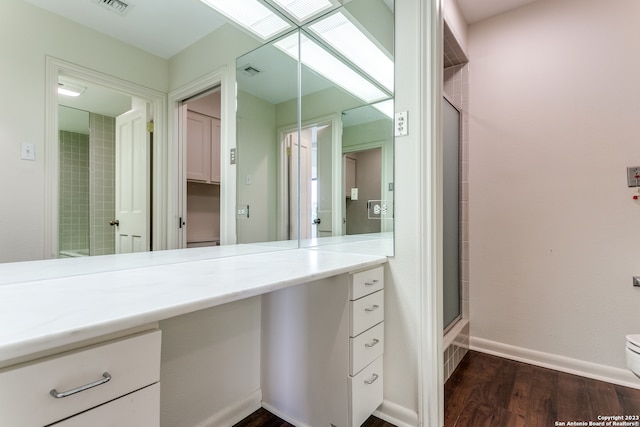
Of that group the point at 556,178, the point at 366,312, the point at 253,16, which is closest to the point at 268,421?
the point at 366,312

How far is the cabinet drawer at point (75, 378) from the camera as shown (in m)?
0.51

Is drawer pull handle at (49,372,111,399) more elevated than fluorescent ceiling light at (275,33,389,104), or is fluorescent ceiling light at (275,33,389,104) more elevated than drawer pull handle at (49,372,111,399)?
fluorescent ceiling light at (275,33,389,104)

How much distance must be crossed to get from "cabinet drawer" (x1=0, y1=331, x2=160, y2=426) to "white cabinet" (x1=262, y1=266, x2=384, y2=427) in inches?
29.6

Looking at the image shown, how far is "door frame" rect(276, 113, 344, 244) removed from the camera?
5.98ft

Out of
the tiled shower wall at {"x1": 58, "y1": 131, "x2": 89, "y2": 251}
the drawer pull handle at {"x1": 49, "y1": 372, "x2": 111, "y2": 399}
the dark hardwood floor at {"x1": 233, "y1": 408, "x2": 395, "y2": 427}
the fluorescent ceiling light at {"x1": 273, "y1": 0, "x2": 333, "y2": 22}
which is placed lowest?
the dark hardwood floor at {"x1": 233, "y1": 408, "x2": 395, "y2": 427}

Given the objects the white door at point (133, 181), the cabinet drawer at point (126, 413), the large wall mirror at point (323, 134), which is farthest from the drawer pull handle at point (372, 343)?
the white door at point (133, 181)

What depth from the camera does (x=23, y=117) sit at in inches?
32.7

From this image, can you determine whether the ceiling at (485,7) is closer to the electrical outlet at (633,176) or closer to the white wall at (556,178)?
the white wall at (556,178)

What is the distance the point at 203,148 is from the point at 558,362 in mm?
2485

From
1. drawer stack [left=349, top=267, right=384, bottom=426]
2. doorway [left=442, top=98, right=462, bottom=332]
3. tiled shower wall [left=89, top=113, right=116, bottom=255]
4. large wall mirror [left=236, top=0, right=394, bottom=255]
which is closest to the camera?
tiled shower wall [left=89, top=113, right=116, bottom=255]

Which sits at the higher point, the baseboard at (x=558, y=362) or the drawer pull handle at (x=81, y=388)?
the drawer pull handle at (x=81, y=388)

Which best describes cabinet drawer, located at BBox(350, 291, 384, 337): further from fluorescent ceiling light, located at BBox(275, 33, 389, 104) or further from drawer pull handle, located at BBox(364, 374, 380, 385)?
fluorescent ceiling light, located at BBox(275, 33, 389, 104)

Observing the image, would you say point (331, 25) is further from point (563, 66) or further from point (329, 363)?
point (329, 363)

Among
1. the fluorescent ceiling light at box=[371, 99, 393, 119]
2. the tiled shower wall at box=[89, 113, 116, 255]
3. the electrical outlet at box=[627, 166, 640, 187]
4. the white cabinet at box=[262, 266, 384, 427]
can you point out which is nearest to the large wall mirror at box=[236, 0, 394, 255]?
the fluorescent ceiling light at box=[371, 99, 393, 119]
